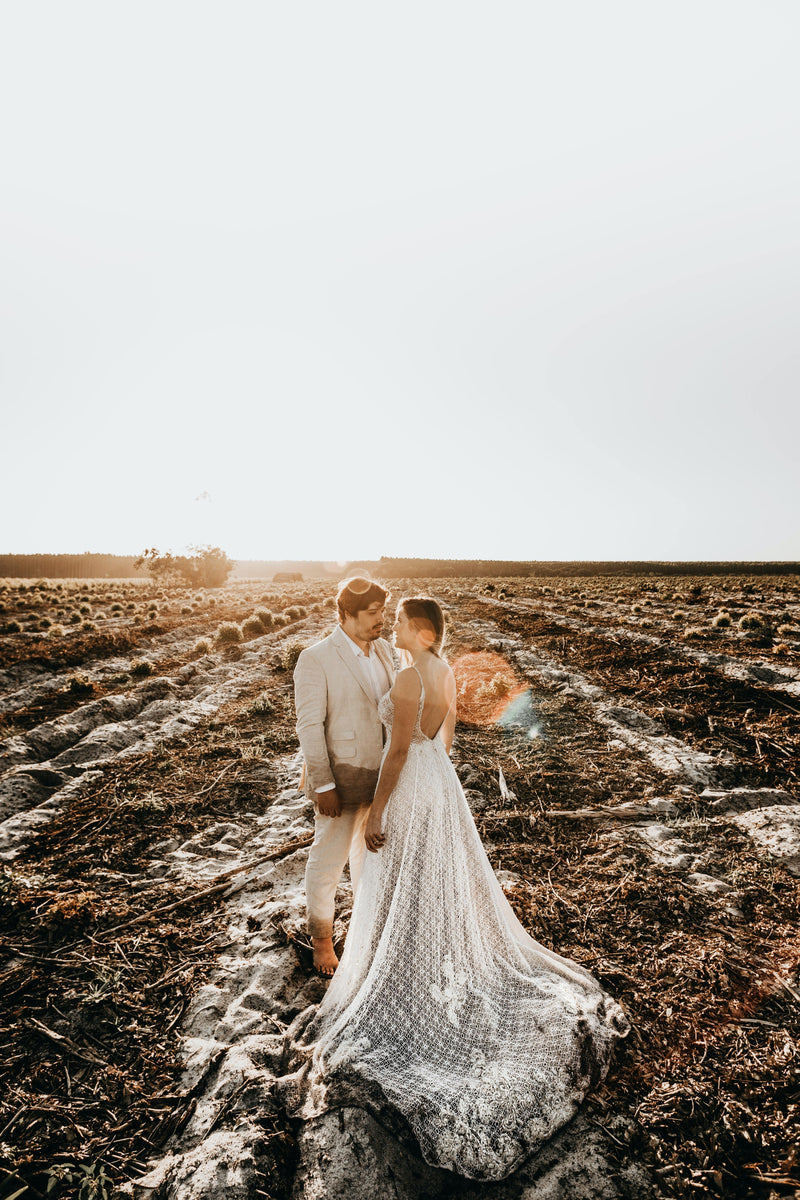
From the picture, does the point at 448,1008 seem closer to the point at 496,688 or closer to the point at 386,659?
the point at 386,659

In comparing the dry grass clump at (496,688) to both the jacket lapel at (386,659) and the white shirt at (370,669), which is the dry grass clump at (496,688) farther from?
the white shirt at (370,669)

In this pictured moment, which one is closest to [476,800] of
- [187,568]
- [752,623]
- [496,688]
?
[496,688]

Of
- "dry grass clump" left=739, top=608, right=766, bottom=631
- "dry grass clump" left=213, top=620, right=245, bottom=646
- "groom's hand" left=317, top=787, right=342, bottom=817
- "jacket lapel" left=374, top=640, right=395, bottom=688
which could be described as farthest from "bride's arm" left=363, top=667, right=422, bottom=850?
"dry grass clump" left=739, top=608, right=766, bottom=631

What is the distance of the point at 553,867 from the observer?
4.70 m

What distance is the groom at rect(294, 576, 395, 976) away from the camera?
10.3 feet

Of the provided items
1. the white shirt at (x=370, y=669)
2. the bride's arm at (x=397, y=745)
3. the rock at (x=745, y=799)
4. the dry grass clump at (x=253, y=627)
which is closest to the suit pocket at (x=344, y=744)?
the white shirt at (x=370, y=669)

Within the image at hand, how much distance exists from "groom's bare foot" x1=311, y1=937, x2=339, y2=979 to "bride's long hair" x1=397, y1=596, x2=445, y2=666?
6.16ft

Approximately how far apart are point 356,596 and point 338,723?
75 cm

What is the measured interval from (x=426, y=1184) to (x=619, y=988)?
61.3 inches

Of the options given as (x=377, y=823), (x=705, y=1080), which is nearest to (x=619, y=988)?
(x=705, y=1080)

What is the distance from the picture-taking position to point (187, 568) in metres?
59.8

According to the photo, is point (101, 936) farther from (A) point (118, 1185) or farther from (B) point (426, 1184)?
(B) point (426, 1184)

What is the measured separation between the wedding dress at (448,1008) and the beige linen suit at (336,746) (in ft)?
0.73

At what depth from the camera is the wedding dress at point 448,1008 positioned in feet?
7.45
